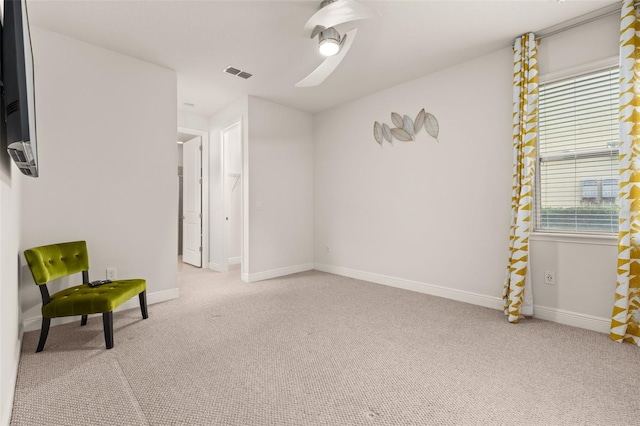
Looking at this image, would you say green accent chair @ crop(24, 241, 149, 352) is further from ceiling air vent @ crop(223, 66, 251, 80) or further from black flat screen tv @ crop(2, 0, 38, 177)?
ceiling air vent @ crop(223, 66, 251, 80)

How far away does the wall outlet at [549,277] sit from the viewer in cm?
271

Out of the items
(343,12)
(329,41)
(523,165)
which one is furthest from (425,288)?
(343,12)

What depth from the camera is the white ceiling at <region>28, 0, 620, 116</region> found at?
7.64 ft

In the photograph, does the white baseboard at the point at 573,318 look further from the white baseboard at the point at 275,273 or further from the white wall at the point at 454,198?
the white baseboard at the point at 275,273

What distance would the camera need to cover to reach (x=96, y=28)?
257 cm

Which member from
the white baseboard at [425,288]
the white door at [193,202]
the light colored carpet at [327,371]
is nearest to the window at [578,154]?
the white baseboard at [425,288]

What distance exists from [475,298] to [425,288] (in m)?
0.56

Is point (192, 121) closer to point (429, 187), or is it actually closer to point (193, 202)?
point (193, 202)

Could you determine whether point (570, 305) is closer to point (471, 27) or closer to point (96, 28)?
point (471, 27)

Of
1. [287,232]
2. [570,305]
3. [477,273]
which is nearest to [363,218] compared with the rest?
[287,232]

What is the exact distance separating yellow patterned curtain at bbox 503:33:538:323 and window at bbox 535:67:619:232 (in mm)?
211

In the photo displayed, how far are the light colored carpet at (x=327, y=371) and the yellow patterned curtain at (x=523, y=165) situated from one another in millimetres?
245

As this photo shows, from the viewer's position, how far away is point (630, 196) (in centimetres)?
226

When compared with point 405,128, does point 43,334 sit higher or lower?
lower
